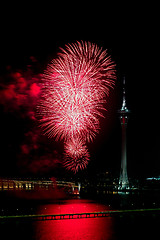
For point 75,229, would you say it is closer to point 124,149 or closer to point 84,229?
point 84,229

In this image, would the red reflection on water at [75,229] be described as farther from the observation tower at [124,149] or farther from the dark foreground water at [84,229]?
the observation tower at [124,149]

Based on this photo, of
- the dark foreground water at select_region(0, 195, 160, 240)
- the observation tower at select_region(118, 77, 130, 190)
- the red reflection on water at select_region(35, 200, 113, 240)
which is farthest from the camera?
the observation tower at select_region(118, 77, 130, 190)

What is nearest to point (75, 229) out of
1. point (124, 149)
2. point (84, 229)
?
point (84, 229)

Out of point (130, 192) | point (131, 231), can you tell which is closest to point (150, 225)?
point (131, 231)

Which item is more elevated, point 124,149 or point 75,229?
point 124,149

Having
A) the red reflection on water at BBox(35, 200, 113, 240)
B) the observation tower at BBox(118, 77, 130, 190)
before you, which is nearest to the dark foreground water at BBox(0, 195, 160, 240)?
the red reflection on water at BBox(35, 200, 113, 240)

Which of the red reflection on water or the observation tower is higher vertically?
the observation tower

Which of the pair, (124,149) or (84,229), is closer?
(84,229)

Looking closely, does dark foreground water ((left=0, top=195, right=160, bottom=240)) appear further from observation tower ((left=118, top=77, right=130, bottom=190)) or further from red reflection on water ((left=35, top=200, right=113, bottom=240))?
observation tower ((left=118, top=77, right=130, bottom=190))

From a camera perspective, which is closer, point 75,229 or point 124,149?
point 75,229

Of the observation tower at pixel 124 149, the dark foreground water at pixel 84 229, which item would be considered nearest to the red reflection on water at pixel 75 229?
the dark foreground water at pixel 84 229

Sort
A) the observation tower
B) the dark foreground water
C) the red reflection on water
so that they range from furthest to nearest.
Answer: the observation tower, the red reflection on water, the dark foreground water
